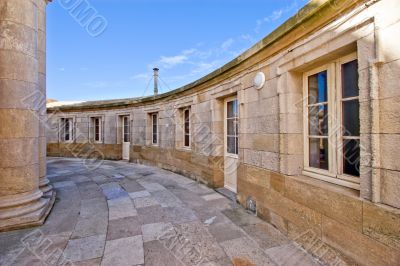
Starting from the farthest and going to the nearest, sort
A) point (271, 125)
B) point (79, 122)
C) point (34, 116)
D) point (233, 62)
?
point (79, 122) < point (233, 62) < point (34, 116) < point (271, 125)

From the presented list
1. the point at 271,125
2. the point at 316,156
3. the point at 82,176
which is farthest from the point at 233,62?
the point at 82,176

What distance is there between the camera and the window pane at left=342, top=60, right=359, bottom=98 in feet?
7.21

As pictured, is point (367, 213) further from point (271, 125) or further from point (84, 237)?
point (84, 237)

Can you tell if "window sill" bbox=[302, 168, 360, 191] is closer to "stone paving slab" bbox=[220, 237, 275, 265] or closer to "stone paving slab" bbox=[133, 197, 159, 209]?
"stone paving slab" bbox=[220, 237, 275, 265]

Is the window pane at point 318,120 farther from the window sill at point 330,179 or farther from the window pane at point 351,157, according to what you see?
the window sill at point 330,179

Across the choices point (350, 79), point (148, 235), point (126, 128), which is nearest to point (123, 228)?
point (148, 235)

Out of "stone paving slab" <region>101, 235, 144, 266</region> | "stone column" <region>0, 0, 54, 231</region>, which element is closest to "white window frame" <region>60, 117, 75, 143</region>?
"stone column" <region>0, 0, 54, 231</region>

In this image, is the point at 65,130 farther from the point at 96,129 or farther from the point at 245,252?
the point at 245,252

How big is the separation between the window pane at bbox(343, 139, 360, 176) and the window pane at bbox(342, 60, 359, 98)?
0.50 meters

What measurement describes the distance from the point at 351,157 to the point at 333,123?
1.35 ft

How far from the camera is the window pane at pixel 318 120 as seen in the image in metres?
2.59

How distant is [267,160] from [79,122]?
10.4 meters

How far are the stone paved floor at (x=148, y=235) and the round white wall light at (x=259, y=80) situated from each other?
2.10m

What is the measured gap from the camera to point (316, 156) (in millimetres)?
2762
